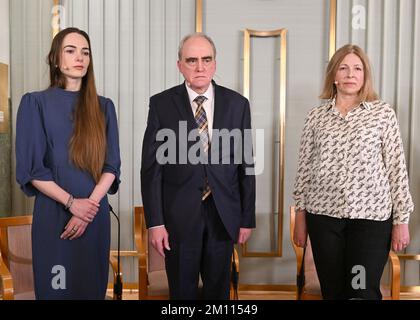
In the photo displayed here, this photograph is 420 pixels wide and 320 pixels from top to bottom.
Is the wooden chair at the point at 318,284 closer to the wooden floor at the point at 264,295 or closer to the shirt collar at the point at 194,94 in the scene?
the wooden floor at the point at 264,295

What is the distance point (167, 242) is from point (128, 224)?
1.35 meters

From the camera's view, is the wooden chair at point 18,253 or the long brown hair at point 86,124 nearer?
the long brown hair at point 86,124

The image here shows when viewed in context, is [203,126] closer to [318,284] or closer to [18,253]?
[318,284]

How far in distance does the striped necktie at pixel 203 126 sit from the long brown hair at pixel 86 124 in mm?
397

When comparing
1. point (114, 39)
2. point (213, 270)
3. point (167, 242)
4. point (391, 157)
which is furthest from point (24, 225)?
point (391, 157)

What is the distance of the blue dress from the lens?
1818 mm

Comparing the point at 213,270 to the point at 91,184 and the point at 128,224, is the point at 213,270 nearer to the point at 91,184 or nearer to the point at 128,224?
the point at 91,184

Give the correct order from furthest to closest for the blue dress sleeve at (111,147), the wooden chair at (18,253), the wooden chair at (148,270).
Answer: the wooden chair at (148,270) → the wooden chair at (18,253) → the blue dress sleeve at (111,147)

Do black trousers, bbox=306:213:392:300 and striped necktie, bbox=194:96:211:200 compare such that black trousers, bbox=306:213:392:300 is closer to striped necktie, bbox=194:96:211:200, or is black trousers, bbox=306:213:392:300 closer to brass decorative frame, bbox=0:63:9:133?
striped necktie, bbox=194:96:211:200

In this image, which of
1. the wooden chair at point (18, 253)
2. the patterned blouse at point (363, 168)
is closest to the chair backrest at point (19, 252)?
the wooden chair at point (18, 253)

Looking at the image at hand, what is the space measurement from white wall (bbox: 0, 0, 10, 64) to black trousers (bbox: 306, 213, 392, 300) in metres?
2.30

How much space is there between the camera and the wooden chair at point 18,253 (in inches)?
90.1

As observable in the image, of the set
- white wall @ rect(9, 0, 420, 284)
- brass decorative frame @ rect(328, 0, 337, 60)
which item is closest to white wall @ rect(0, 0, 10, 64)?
white wall @ rect(9, 0, 420, 284)

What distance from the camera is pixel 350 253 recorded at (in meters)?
1.92
